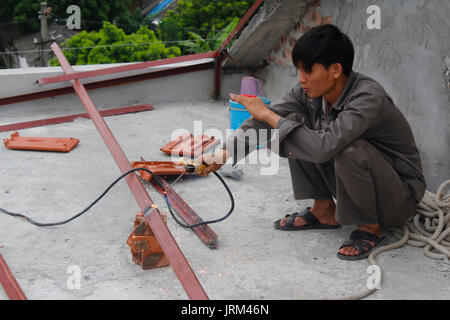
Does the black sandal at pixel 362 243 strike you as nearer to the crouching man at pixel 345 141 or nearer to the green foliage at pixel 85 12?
the crouching man at pixel 345 141

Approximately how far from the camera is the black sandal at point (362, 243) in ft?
7.63

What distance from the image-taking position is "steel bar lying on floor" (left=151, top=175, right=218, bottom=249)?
8.13 feet

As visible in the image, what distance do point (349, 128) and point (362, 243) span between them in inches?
27.2

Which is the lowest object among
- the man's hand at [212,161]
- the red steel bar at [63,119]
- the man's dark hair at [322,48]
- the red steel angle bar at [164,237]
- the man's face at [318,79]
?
the red steel bar at [63,119]

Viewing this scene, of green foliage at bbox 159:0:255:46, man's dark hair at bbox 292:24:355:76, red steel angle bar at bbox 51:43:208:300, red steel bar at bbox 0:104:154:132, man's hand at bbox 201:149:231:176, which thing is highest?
green foliage at bbox 159:0:255:46

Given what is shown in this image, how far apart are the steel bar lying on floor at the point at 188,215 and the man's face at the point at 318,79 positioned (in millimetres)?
963

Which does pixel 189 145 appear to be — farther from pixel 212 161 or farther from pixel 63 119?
pixel 212 161

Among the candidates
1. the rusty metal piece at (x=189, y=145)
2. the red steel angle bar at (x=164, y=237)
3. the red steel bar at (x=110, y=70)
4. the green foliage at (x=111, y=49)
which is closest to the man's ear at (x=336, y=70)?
the red steel angle bar at (x=164, y=237)

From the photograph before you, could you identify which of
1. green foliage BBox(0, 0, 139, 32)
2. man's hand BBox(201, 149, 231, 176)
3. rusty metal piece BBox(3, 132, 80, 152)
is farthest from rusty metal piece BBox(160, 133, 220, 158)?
green foliage BBox(0, 0, 139, 32)

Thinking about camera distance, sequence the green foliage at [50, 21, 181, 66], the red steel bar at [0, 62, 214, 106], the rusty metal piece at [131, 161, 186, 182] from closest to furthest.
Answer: the rusty metal piece at [131, 161, 186, 182] < the red steel bar at [0, 62, 214, 106] < the green foliage at [50, 21, 181, 66]

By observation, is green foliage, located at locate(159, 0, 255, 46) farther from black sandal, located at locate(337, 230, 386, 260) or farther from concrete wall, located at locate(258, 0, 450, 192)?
black sandal, located at locate(337, 230, 386, 260)

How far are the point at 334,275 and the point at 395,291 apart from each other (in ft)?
0.95

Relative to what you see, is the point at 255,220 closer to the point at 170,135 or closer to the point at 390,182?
the point at 390,182

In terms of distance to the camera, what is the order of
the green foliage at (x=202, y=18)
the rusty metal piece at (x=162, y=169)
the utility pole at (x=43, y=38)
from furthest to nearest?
the green foliage at (x=202, y=18)
the utility pole at (x=43, y=38)
the rusty metal piece at (x=162, y=169)
